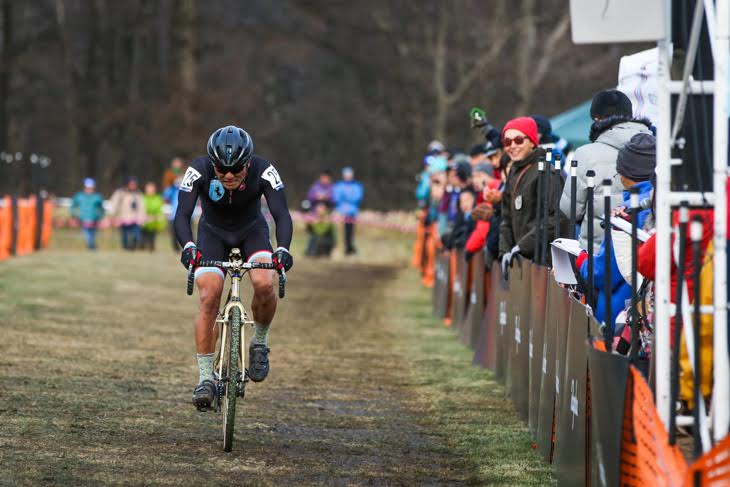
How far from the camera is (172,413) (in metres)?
10.7

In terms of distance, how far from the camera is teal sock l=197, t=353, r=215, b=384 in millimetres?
9609

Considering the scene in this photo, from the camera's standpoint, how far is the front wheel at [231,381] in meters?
9.01

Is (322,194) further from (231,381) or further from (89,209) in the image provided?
(231,381)

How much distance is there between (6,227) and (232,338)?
67.4 feet

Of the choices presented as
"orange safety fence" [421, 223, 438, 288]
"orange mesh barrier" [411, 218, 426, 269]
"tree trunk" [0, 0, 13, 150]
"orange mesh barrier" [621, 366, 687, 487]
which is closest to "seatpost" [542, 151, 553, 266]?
"orange mesh barrier" [621, 366, 687, 487]

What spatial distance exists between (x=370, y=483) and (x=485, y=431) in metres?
2.21

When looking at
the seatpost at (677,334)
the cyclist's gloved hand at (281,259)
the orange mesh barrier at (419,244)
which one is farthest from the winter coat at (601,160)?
the orange mesh barrier at (419,244)

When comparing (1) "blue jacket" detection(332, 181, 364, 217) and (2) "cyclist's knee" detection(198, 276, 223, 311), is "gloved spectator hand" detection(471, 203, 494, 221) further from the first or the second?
(1) "blue jacket" detection(332, 181, 364, 217)

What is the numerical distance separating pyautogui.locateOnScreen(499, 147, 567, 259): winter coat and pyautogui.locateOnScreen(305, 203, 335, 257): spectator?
21172mm

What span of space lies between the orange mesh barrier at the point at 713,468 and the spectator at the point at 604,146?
4.25m

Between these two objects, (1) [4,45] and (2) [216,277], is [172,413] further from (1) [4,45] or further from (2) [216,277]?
(1) [4,45]

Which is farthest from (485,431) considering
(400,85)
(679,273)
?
(400,85)

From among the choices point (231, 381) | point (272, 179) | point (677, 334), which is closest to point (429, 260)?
point (272, 179)

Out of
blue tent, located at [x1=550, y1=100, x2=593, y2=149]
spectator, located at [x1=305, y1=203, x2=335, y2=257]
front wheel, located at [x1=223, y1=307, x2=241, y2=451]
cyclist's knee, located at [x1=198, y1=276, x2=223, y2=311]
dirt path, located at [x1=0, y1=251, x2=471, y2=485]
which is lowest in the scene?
dirt path, located at [x1=0, y1=251, x2=471, y2=485]
